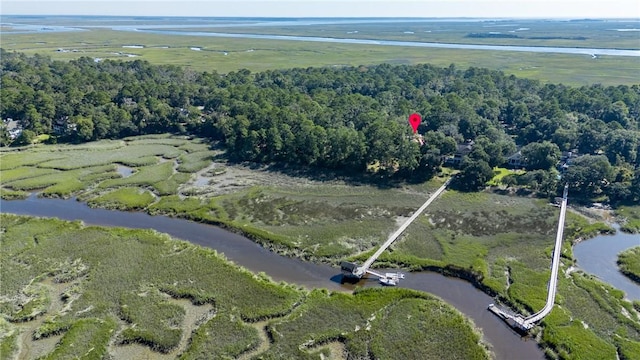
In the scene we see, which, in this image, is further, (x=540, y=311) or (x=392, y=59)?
(x=392, y=59)

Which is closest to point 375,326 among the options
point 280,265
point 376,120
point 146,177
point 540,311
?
point 280,265

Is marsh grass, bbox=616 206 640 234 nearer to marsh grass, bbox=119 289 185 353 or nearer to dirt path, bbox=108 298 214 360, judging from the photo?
dirt path, bbox=108 298 214 360

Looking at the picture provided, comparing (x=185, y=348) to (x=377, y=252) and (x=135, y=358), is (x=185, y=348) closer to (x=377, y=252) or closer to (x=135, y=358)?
(x=135, y=358)

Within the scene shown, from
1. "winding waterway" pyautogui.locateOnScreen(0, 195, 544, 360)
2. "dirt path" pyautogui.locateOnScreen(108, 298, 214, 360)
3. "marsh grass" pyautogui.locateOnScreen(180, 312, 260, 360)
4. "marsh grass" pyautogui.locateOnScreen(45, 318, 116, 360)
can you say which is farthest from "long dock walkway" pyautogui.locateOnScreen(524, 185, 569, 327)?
"marsh grass" pyautogui.locateOnScreen(45, 318, 116, 360)

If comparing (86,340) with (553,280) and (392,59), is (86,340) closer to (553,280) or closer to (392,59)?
(553,280)

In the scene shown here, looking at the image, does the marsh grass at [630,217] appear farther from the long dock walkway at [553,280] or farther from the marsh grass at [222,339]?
the marsh grass at [222,339]

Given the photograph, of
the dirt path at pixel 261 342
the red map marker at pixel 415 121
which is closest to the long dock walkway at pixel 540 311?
the dirt path at pixel 261 342
